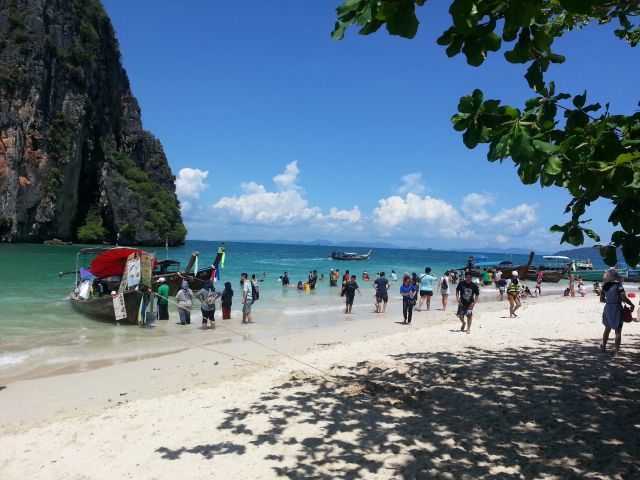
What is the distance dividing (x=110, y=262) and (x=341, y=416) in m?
14.8

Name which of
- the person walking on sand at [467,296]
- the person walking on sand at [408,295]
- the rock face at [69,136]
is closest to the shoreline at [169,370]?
the person walking on sand at [408,295]

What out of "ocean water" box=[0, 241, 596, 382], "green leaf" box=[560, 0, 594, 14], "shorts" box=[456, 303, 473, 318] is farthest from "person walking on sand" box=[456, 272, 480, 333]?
"green leaf" box=[560, 0, 594, 14]

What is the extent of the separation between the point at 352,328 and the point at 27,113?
6378cm

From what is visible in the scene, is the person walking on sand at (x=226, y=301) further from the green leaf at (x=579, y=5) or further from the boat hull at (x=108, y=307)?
the green leaf at (x=579, y=5)

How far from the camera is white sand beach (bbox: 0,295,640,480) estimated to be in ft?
14.1

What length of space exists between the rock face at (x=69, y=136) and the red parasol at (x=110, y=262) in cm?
4974

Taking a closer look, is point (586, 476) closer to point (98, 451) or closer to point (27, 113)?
point (98, 451)

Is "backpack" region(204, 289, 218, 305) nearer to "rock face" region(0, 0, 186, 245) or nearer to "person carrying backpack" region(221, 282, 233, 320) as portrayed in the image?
"person carrying backpack" region(221, 282, 233, 320)

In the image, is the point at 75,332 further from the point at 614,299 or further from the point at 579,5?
the point at 579,5

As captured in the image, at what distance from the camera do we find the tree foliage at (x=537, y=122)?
7.24ft

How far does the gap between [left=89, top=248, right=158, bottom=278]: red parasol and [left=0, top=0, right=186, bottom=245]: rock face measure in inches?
1958

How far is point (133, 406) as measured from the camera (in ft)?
20.7

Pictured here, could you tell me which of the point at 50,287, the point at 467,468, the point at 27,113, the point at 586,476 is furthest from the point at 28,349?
the point at 27,113

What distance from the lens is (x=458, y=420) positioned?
5281mm
